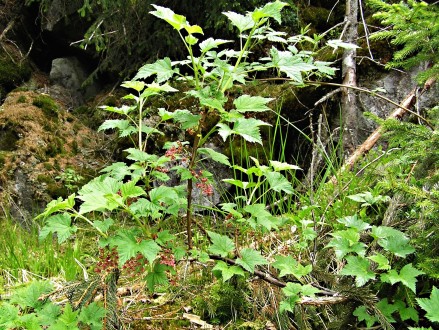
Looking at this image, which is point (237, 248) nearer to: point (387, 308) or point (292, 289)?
point (292, 289)

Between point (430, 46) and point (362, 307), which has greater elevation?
point (430, 46)

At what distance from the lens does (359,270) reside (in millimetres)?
1371

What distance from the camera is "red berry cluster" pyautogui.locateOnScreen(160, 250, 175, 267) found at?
1.49 meters

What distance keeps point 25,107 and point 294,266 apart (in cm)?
385

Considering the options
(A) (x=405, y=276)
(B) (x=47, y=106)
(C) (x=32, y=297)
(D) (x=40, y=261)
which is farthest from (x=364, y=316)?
(B) (x=47, y=106)

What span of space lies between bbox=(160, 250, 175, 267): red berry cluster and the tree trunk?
1.94m

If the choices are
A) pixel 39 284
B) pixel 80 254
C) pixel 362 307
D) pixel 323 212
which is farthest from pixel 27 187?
pixel 362 307

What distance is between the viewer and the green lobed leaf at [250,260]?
1.44 meters

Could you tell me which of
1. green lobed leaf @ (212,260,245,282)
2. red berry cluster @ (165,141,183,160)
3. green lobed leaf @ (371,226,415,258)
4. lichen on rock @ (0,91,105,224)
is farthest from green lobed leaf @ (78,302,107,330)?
lichen on rock @ (0,91,105,224)

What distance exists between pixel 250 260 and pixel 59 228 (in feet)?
2.12

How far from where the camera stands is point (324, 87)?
153 inches

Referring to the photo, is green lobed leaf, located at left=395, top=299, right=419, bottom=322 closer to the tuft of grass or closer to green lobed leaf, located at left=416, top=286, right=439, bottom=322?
green lobed leaf, located at left=416, top=286, right=439, bottom=322

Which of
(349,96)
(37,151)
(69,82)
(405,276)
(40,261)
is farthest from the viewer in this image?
(69,82)

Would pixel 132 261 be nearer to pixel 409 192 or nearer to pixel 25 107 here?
pixel 409 192
